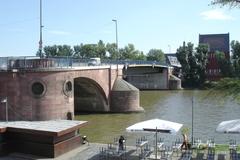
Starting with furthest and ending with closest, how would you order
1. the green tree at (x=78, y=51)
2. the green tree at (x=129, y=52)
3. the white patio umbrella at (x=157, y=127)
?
the green tree at (x=78, y=51) → the green tree at (x=129, y=52) → the white patio umbrella at (x=157, y=127)

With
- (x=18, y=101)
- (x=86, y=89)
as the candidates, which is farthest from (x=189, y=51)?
(x=18, y=101)

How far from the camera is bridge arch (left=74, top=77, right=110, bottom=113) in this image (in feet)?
167

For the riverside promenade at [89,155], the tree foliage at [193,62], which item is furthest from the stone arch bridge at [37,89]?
the tree foliage at [193,62]

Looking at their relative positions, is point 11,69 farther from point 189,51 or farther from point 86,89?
point 189,51

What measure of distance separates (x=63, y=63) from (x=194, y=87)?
7177 centimetres

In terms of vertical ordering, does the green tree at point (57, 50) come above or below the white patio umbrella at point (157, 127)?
above

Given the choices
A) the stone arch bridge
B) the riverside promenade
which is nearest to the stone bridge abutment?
the stone arch bridge

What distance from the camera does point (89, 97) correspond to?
2055 inches

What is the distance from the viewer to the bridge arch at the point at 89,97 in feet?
167

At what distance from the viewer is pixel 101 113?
50375 mm

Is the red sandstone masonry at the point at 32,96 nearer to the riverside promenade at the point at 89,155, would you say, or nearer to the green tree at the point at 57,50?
the riverside promenade at the point at 89,155

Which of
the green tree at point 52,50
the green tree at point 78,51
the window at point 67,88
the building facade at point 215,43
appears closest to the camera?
the window at point 67,88

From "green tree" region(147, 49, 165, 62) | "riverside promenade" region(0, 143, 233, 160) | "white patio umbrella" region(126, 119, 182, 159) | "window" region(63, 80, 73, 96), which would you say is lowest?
"riverside promenade" region(0, 143, 233, 160)

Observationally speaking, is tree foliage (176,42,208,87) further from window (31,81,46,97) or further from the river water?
window (31,81,46,97)
